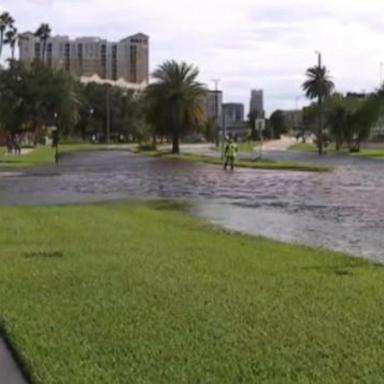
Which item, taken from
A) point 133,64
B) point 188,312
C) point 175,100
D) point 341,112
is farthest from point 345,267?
point 133,64

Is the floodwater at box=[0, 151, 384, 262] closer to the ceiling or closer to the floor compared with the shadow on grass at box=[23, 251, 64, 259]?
closer to the floor

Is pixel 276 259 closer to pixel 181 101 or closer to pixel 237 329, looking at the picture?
pixel 237 329

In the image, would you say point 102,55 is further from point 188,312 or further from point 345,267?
point 188,312

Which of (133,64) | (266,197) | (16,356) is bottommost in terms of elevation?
(266,197)

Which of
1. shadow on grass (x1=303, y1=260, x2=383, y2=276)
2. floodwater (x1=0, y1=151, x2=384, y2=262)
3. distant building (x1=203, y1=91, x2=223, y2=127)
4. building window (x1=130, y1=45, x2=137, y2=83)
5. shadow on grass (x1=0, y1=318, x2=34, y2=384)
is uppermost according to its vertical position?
building window (x1=130, y1=45, x2=137, y2=83)

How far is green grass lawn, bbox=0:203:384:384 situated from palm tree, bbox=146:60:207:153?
229 feet

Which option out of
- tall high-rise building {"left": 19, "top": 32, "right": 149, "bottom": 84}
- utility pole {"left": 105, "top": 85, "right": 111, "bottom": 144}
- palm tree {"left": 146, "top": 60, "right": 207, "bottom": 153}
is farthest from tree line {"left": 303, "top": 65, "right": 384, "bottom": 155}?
tall high-rise building {"left": 19, "top": 32, "right": 149, "bottom": 84}

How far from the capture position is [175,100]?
83.1 m

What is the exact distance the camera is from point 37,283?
31.3 ft

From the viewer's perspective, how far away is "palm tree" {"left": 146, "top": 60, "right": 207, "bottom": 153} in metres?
83.1

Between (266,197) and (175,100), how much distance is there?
2244 inches

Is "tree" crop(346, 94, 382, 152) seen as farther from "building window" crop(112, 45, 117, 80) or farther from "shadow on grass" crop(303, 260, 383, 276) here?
"building window" crop(112, 45, 117, 80)

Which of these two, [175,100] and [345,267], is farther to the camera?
[175,100]

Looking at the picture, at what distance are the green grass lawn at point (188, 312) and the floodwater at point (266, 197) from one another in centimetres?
295
